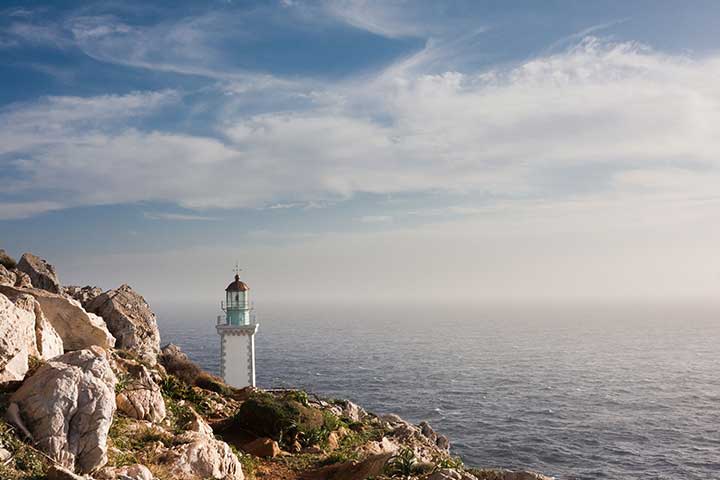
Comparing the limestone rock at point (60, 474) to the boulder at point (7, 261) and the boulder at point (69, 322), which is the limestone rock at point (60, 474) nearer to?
the boulder at point (69, 322)

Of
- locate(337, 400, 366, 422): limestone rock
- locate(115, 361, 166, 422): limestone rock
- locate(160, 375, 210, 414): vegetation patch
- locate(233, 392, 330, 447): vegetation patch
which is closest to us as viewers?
locate(115, 361, 166, 422): limestone rock

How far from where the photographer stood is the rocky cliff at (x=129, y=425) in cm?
983

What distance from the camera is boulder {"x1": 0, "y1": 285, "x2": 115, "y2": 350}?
17.0 meters

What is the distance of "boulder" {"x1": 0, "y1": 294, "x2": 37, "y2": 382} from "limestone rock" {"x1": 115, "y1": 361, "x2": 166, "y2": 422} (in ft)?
8.28

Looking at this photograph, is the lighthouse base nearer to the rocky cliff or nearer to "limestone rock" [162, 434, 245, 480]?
the rocky cliff

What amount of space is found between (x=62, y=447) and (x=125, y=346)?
15632mm

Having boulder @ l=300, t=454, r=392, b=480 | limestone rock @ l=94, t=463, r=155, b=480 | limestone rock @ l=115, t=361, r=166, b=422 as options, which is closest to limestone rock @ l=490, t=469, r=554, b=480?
boulder @ l=300, t=454, r=392, b=480

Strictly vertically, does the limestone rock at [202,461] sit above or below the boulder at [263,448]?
above

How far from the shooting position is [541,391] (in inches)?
2685

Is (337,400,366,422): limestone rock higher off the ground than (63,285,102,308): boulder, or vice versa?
(63,285,102,308): boulder

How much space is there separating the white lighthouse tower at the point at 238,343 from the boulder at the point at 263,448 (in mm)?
23563

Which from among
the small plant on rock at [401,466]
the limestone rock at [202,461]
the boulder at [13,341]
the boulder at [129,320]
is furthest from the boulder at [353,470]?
the boulder at [129,320]

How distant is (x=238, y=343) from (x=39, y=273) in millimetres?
16617

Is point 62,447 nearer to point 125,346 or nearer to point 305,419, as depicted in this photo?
point 305,419
